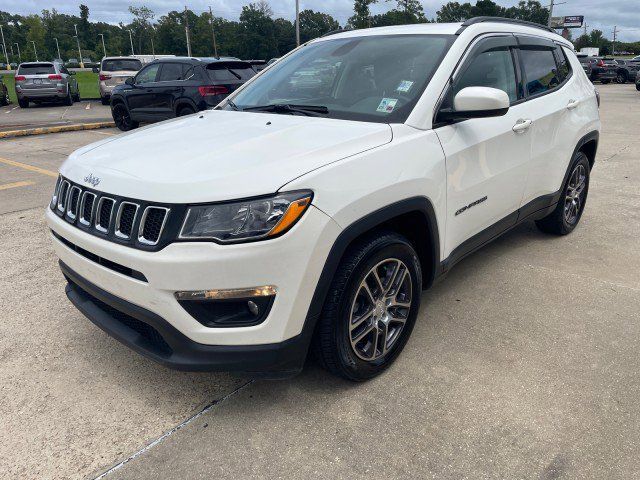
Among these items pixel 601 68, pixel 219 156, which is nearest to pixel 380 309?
pixel 219 156

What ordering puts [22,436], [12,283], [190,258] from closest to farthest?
[190,258], [22,436], [12,283]

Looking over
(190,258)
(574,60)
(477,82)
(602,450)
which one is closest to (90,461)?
(190,258)

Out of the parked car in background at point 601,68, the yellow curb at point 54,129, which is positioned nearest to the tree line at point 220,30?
the parked car in background at point 601,68

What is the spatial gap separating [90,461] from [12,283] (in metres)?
2.24

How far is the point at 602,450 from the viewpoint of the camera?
87.3 inches

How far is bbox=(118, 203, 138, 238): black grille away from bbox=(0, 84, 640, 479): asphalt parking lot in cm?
91

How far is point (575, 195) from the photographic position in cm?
471

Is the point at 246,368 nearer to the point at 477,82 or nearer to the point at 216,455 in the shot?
the point at 216,455

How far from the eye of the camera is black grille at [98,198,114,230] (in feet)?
7.48

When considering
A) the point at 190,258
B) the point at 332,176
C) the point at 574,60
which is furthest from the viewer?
the point at 574,60

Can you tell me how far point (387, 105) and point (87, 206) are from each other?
1.62 metres

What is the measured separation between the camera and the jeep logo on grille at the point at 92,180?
2.37 meters

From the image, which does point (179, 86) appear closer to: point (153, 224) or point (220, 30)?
point (153, 224)

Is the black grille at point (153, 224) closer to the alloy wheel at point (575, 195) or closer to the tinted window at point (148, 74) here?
the alloy wheel at point (575, 195)
